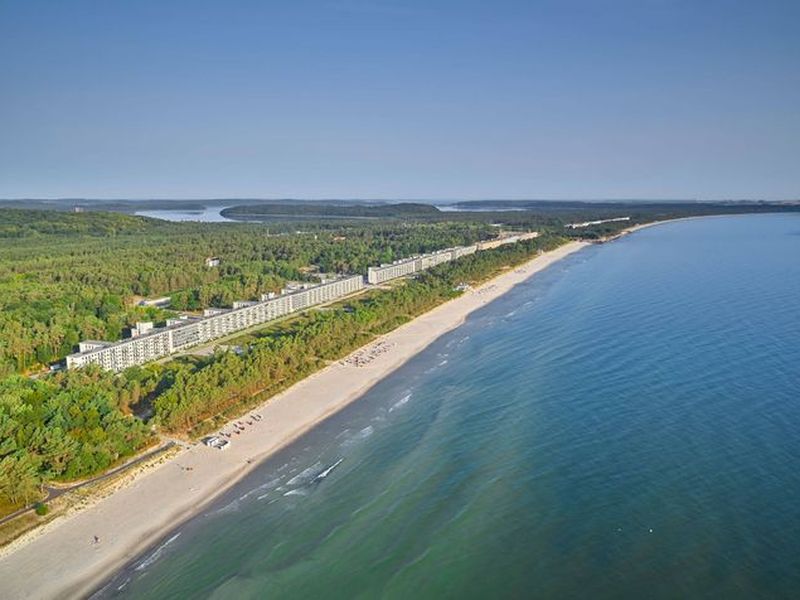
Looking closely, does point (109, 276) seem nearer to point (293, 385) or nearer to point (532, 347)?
point (293, 385)

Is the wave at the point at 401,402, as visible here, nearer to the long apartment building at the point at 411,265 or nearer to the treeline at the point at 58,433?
the treeline at the point at 58,433

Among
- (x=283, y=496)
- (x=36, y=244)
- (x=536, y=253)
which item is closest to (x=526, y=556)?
(x=283, y=496)

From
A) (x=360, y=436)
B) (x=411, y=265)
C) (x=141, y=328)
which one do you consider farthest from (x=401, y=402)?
(x=411, y=265)

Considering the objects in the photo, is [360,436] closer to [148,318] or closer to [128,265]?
[148,318]

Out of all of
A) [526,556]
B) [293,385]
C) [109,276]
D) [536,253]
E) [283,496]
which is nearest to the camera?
[526,556]

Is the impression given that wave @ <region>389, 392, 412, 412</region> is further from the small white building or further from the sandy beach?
the small white building

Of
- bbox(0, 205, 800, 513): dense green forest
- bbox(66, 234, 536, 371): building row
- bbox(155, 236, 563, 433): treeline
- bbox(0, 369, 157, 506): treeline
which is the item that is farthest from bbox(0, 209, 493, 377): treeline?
bbox(155, 236, 563, 433): treeline

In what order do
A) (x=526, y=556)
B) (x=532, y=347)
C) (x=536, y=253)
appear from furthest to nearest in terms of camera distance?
(x=536, y=253) → (x=532, y=347) → (x=526, y=556)
